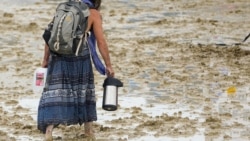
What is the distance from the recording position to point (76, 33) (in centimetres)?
702

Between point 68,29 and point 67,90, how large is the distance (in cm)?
55

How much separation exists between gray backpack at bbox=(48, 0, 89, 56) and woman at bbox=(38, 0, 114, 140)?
0.42ft

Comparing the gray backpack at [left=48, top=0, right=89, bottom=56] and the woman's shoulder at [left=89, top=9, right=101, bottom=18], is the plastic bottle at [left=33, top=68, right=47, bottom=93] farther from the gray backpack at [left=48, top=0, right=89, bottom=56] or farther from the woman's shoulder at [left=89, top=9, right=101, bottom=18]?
the woman's shoulder at [left=89, top=9, right=101, bottom=18]

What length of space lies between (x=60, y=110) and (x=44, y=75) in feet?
1.12

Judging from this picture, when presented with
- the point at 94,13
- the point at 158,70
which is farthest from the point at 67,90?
the point at 158,70

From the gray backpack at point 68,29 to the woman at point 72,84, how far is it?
129mm

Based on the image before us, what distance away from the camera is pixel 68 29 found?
6957 mm

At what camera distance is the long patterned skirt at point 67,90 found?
7.19 m

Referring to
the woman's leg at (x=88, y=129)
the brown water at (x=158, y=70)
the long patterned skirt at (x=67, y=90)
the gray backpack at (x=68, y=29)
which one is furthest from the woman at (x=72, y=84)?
the brown water at (x=158, y=70)

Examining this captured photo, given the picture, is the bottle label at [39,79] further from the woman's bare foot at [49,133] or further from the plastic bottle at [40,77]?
the woman's bare foot at [49,133]

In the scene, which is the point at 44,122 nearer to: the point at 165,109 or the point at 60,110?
the point at 60,110

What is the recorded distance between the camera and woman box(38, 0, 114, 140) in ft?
23.5

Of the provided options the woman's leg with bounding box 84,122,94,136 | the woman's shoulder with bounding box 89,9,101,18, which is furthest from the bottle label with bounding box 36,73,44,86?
the woman's shoulder with bounding box 89,9,101,18

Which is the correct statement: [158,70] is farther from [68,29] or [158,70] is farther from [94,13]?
[68,29]
